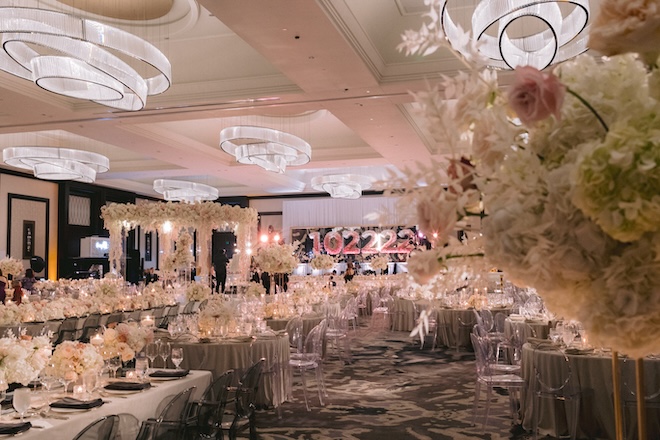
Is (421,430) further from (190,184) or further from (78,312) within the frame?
(190,184)

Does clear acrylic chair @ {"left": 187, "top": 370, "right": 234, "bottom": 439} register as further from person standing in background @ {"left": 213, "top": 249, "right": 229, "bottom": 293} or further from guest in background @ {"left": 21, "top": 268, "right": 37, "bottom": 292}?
person standing in background @ {"left": 213, "top": 249, "right": 229, "bottom": 293}

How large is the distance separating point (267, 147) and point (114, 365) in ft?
25.4

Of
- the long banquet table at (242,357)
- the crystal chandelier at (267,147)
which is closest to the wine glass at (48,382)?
the long banquet table at (242,357)

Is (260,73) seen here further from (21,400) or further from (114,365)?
(21,400)

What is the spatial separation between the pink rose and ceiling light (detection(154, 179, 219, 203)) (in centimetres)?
1933

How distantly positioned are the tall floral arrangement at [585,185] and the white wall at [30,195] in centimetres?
2060

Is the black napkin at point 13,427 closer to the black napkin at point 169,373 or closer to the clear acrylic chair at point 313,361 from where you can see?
the black napkin at point 169,373

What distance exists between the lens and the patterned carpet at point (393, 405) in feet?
20.8

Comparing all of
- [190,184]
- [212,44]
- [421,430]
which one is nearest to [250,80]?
[212,44]

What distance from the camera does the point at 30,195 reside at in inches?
814

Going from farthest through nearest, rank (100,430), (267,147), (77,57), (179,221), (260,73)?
(179,221) → (267,147) → (260,73) → (77,57) → (100,430)

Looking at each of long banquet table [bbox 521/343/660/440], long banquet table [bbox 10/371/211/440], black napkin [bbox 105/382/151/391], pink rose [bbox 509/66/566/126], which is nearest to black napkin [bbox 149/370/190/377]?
long banquet table [bbox 10/371/211/440]

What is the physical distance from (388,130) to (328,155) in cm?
439

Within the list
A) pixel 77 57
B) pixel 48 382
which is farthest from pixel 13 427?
pixel 77 57
